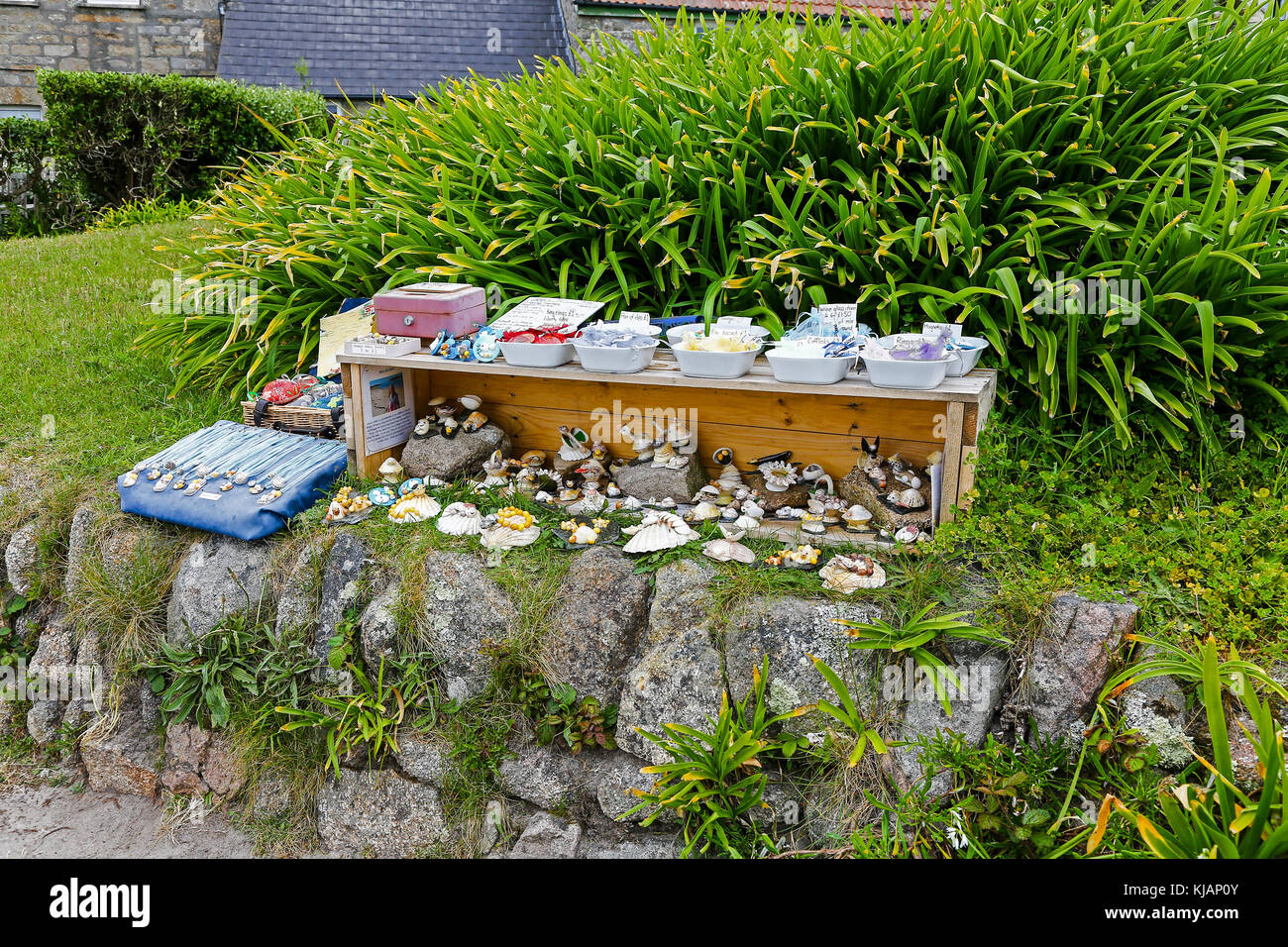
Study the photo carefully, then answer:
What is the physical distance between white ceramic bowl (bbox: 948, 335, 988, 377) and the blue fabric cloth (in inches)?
82.3

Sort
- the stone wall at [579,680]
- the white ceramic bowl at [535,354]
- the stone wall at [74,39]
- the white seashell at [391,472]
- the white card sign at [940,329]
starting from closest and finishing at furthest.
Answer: the stone wall at [579,680] → the white card sign at [940,329] → the white ceramic bowl at [535,354] → the white seashell at [391,472] → the stone wall at [74,39]

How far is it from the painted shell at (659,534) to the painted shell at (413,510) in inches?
26.1

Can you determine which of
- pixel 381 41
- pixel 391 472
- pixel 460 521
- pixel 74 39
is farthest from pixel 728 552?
pixel 74 39

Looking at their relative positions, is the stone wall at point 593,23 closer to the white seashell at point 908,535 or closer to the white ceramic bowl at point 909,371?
the white ceramic bowl at point 909,371

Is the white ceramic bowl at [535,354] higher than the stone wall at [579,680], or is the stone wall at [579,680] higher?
the white ceramic bowl at [535,354]

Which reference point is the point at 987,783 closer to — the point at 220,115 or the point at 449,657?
the point at 449,657

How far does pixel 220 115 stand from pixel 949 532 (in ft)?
28.7

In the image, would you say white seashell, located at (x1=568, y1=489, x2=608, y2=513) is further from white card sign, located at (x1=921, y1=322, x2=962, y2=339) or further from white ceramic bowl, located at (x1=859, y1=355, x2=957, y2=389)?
white card sign, located at (x1=921, y1=322, x2=962, y2=339)

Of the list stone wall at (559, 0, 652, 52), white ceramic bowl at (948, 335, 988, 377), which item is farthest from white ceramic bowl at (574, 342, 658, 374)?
stone wall at (559, 0, 652, 52)

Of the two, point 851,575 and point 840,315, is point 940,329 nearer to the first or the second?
point 840,315

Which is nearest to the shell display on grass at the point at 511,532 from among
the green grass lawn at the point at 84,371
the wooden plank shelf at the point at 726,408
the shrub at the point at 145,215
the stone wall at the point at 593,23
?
the wooden plank shelf at the point at 726,408

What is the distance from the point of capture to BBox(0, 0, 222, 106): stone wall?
11484mm

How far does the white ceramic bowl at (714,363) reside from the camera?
273 centimetres
